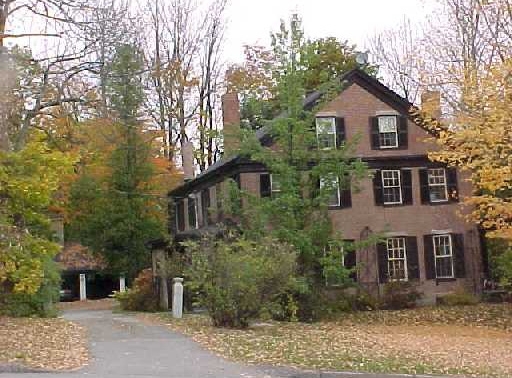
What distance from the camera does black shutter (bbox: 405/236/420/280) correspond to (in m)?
32.1

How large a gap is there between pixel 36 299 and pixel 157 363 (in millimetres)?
12283

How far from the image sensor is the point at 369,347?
56.4 feet

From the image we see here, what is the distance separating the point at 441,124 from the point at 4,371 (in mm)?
18009

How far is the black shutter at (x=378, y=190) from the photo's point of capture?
32406 millimetres

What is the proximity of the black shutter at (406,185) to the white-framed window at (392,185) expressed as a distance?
16cm

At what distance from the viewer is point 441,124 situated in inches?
1051

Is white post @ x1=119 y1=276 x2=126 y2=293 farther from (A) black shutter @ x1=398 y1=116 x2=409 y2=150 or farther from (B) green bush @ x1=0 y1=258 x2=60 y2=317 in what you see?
(A) black shutter @ x1=398 y1=116 x2=409 y2=150

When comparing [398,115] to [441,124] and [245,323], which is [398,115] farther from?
[245,323]

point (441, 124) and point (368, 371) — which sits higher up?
point (441, 124)

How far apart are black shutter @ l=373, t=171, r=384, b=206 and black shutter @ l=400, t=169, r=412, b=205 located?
3.08 feet

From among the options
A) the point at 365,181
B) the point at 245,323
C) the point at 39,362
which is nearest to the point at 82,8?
the point at 245,323

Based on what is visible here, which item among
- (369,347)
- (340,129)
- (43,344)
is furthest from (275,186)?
(43,344)

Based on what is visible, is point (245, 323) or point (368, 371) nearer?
point (368, 371)

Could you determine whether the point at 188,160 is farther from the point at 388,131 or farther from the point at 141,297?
the point at 388,131
